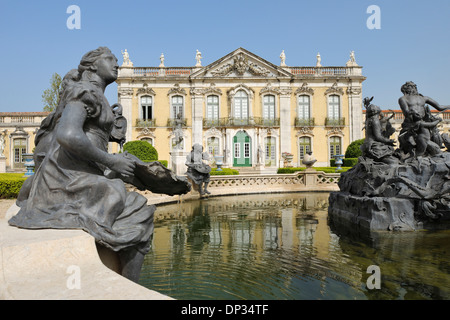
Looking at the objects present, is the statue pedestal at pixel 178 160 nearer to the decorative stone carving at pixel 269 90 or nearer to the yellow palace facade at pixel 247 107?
the yellow palace facade at pixel 247 107

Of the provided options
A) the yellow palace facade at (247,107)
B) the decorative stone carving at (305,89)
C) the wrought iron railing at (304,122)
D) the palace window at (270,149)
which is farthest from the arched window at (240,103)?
the decorative stone carving at (305,89)

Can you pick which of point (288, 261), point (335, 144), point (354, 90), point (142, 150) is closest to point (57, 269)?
point (288, 261)

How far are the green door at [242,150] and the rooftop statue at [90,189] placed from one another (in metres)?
28.1

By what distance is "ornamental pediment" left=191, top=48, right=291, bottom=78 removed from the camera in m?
29.9

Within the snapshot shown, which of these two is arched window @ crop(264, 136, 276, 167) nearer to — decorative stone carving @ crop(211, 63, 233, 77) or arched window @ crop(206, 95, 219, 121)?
arched window @ crop(206, 95, 219, 121)

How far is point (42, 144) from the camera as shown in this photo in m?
2.69

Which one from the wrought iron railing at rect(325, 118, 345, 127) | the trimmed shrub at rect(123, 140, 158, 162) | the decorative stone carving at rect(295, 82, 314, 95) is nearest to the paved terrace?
the trimmed shrub at rect(123, 140, 158, 162)

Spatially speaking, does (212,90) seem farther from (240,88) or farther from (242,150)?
(242,150)

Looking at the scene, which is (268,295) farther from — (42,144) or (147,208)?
(42,144)

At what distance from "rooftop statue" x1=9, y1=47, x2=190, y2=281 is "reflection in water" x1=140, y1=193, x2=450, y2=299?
1141 mm

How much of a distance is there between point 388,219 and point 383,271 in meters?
2.14

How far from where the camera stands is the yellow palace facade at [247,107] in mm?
30031

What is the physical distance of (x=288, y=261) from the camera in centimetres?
389
